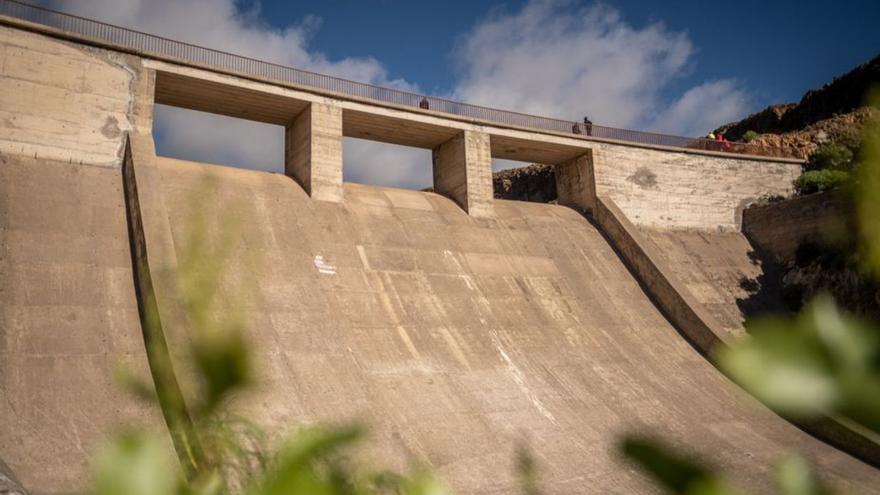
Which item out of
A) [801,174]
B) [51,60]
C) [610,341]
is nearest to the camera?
[51,60]

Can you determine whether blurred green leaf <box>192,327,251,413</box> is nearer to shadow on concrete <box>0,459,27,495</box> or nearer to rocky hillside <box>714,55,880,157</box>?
shadow on concrete <box>0,459,27,495</box>

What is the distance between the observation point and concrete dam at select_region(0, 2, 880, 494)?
33.6 ft

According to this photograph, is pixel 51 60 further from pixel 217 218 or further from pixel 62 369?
pixel 62 369

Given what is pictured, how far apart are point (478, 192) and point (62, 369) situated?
13198 mm

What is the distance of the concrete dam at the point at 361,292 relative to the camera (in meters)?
10.2

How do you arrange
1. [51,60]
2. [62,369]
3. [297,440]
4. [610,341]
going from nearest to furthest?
1. [297,440]
2. [62,369]
3. [51,60]
4. [610,341]

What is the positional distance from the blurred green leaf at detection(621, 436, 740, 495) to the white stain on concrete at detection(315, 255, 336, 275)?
14227 mm

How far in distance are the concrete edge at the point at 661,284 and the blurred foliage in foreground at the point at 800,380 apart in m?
15.0

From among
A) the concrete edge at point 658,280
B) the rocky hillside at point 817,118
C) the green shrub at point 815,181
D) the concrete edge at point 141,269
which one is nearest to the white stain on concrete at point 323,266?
the concrete edge at point 141,269

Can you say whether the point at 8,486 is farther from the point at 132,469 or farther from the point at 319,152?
the point at 319,152

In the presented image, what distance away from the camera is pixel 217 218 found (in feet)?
48.0

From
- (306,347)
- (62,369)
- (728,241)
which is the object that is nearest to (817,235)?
(728,241)

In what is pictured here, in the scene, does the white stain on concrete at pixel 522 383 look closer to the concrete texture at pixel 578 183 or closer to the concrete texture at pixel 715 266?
the concrete texture at pixel 715 266

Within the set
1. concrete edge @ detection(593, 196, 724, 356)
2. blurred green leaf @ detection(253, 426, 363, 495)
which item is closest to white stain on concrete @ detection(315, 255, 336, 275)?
concrete edge @ detection(593, 196, 724, 356)
